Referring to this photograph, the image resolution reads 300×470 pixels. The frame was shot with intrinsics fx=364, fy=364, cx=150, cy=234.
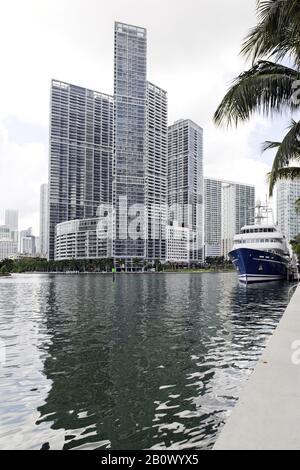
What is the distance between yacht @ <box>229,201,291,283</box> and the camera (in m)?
54.3

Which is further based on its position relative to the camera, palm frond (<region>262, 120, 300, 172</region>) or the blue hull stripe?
the blue hull stripe

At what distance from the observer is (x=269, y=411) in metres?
4.46

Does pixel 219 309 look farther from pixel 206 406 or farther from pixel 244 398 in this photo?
pixel 244 398

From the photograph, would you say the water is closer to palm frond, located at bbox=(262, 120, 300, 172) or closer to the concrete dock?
the concrete dock

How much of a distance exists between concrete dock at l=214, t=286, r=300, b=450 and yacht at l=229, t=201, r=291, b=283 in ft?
159

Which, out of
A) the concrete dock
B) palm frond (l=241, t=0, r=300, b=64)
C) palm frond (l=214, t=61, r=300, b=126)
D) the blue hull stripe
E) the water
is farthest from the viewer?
the blue hull stripe

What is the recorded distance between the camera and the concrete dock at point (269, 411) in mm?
3699

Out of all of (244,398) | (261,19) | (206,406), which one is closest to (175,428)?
(206,406)

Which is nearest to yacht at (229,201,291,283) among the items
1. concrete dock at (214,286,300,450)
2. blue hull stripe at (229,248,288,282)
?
blue hull stripe at (229,248,288,282)

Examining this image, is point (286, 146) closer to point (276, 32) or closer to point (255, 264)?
point (276, 32)

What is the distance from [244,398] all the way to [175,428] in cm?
175

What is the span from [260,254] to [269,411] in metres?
52.6

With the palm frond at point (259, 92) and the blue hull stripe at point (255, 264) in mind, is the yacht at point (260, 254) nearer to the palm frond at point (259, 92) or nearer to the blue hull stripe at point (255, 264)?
the blue hull stripe at point (255, 264)

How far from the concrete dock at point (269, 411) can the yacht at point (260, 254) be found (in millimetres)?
48469
